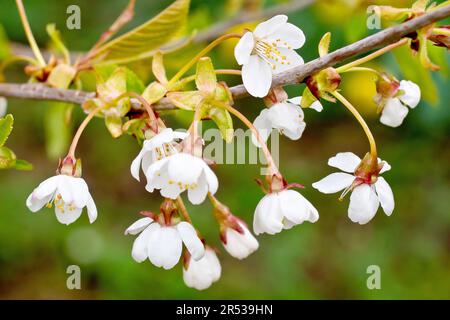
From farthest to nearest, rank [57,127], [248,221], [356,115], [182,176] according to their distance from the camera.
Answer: [248,221]
[57,127]
[356,115]
[182,176]

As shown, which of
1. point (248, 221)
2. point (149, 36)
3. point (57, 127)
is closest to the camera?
point (149, 36)

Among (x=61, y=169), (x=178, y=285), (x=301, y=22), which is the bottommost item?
(x=61, y=169)

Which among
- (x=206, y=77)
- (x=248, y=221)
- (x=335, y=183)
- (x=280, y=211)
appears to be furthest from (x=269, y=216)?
(x=248, y=221)

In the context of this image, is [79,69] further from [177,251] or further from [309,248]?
[309,248]

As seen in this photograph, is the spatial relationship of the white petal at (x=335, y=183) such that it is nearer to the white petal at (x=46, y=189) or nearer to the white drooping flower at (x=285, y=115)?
the white drooping flower at (x=285, y=115)

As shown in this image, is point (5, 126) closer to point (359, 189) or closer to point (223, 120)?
point (223, 120)

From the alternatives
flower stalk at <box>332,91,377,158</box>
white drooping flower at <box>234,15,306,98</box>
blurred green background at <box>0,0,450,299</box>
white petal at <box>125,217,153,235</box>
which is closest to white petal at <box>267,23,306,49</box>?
white drooping flower at <box>234,15,306,98</box>
